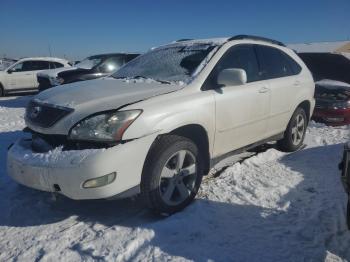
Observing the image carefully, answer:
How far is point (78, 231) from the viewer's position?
3.16m

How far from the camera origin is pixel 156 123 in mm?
3129

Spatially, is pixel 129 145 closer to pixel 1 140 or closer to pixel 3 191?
pixel 3 191

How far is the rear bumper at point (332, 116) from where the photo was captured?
7.17 meters

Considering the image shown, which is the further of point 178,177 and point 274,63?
point 274,63

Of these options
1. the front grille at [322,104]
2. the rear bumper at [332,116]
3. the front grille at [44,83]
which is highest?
the front grille at [44,83]

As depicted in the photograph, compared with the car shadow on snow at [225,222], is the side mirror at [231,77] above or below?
above

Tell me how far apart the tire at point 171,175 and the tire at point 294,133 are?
85.1 inches

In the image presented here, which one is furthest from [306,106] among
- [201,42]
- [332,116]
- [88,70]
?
[88,70]

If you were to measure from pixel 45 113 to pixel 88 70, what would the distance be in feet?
24.2

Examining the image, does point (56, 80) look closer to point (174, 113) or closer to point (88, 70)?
point (88, 70)

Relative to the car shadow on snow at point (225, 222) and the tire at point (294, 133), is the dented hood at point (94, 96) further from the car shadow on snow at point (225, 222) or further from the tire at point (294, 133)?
the tire at point (294, 133)

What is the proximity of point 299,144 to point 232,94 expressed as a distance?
2.33 meters

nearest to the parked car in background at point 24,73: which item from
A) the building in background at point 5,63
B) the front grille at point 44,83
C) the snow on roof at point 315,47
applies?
the building in background at point 5,63

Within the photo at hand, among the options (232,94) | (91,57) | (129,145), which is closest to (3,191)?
(129,145)
